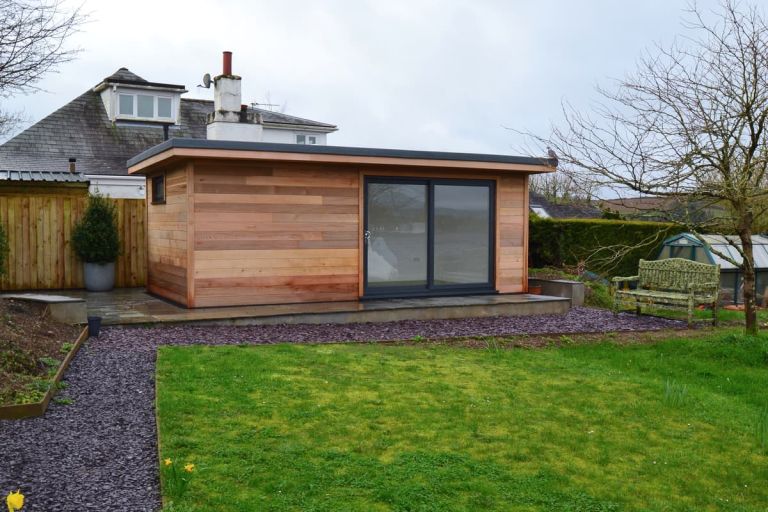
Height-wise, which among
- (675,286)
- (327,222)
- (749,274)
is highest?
(327,222)

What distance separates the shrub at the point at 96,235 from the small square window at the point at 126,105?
13671mm

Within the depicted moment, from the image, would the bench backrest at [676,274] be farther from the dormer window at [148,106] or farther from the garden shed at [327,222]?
the dormer window at [148,106]

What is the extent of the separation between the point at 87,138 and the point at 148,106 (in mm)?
2522

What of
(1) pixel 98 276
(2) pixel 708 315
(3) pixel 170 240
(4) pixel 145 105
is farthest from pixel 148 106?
(2) pixel 708 315

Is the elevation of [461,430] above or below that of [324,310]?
below

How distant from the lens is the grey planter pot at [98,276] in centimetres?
1306

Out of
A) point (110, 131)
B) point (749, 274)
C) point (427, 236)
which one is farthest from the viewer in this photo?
point (110, 131)

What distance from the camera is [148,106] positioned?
26.0 metres

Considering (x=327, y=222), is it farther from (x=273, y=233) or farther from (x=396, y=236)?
(x=396, y=236)

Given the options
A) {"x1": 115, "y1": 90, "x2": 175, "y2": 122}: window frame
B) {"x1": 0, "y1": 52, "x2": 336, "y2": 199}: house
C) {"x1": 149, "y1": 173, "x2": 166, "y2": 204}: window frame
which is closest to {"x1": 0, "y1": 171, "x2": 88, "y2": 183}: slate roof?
{"x1": 149, "y1": 173, "x2": 166, "y2": 204}: window frame

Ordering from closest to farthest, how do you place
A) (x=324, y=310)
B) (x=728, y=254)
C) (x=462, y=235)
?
1. (x=324, y=310)
2. (x=462, y=235)
3. (x=728, y=254)

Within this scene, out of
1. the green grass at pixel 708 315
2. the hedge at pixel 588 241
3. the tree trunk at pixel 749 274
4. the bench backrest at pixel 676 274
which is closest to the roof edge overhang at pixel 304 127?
the hedge at pixel 588 241

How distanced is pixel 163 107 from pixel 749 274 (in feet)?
71.9

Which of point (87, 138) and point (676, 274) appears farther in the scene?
point (87, 138)
